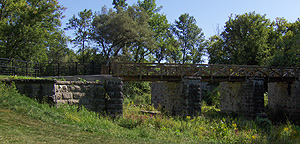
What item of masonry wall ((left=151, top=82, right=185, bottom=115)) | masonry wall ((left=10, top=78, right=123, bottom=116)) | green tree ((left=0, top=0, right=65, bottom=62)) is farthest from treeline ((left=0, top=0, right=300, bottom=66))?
masonry wall ((left=10, top=78, right=123, bottom=116))

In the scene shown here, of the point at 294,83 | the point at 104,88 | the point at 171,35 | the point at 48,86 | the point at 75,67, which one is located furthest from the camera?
the point at 171,35

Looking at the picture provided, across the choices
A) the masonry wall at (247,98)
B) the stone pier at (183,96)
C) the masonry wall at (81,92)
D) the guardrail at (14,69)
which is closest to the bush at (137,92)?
the stone pier at (183,96)

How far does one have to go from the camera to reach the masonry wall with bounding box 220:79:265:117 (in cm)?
1777

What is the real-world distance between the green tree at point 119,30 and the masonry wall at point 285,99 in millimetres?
13852

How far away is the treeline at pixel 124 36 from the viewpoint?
2450 cm

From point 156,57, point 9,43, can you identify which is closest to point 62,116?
point 9,43

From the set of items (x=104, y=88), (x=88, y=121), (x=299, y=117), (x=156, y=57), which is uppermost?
(x=156, y=57)

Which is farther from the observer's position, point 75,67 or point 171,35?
point 171,35

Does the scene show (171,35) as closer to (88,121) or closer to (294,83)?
(294,83)

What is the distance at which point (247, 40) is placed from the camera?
103 feet

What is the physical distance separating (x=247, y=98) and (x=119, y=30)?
1467cm

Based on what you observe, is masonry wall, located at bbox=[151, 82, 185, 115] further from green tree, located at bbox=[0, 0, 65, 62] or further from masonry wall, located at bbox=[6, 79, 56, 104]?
green tree, located at bbox=[0, 0, 65, 62]

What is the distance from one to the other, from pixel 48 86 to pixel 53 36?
20184 millimetres

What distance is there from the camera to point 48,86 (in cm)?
995
